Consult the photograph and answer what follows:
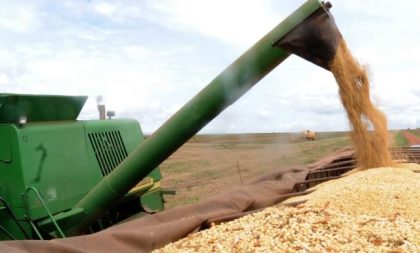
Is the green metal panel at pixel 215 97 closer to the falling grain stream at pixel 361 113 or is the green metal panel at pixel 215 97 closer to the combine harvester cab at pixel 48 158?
the combine harvester cab at pixel 48 158

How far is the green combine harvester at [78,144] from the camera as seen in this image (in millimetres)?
3896

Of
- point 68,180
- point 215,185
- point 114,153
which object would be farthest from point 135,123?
point 215,185

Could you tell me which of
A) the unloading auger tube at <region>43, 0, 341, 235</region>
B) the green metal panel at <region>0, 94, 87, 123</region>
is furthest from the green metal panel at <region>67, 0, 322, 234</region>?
the green metal panel at <region>0, 94, 87, 123</region>

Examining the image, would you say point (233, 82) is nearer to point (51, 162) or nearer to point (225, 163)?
point (51, 162)

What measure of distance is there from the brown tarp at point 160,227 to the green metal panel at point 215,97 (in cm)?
53

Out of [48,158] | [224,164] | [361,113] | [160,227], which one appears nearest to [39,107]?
[48,158]

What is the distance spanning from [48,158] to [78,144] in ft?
1.42

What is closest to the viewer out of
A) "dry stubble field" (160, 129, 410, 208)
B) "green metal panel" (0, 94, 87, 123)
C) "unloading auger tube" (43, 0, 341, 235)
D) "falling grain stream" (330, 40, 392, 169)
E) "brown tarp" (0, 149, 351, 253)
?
"brown tarp" (0, 149, 351, 253)

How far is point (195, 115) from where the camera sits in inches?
154

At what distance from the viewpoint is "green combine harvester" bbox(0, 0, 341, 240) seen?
3.90 meters

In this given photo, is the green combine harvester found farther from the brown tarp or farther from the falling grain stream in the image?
the brown tarp

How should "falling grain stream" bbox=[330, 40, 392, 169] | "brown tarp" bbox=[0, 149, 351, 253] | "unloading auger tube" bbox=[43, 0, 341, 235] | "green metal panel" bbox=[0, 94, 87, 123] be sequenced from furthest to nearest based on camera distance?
"falling grain stream" bbox=[330, 40, 392, 169] < "green metal panel" bbox=[0, 94, 87, 123] < "unloading auger tube" bbox=[43, 0, 341, 235] < "brown tarp" bbox=[0, 149, 351, 253]

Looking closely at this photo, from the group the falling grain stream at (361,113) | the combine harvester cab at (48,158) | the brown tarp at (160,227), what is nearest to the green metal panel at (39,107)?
the combine harvester cab at (48,158)

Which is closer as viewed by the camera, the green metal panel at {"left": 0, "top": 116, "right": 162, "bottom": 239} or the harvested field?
the green metal panel at {"left": 0, "top": 116, "right": 162, "bottom": 239}
